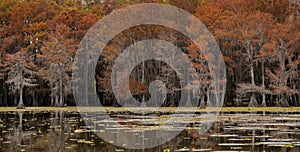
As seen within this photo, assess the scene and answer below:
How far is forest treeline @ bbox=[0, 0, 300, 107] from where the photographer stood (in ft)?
144

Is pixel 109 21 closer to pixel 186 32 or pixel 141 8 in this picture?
pixel 141 8

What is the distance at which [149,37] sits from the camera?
50.6 meters

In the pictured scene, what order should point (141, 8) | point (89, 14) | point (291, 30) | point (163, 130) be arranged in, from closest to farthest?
point (163, 130) → point (291, 30) → point (141, 8) → point (89, 14)

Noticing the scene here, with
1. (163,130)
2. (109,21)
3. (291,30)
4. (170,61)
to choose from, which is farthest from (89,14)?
(163,130)

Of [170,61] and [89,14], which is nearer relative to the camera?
[170,61]

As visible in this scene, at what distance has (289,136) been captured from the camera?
15352 mm

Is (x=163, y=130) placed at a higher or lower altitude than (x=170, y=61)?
lower

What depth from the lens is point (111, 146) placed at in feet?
44.4

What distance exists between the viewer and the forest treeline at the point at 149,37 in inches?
1732

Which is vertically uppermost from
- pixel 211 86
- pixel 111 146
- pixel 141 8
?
pixel 141 8

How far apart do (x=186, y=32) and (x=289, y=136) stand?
32365 millimetres

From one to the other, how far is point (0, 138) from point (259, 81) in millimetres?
37152

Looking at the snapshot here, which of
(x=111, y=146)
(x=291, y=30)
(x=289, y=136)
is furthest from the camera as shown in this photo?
(x=291, y=30)

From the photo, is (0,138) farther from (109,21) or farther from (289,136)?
(109,21)
